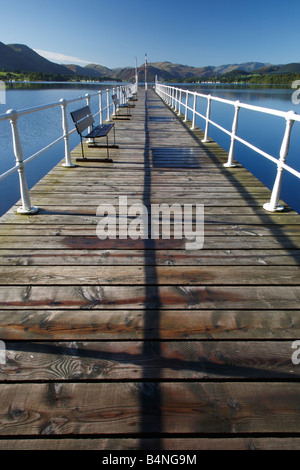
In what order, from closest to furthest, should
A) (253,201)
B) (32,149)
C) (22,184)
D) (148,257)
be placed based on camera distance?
(148,257) < (22,184) < (253,201) < (32,149)

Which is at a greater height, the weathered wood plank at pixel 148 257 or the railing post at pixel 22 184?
the railing post at pixel 22 184

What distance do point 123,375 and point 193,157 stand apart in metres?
5.02

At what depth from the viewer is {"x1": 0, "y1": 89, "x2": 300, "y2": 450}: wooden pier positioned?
4.20ft

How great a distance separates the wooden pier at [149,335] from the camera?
1279mm

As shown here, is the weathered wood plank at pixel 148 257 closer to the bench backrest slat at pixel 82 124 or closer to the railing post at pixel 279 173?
the railing post at pixel 279 173

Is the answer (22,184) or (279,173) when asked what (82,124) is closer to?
(22,184)

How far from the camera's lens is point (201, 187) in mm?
4262

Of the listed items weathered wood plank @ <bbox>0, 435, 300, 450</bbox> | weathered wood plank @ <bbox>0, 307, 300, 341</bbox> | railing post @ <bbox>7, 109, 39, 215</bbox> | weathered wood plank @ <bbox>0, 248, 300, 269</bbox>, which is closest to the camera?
weathered wood plank @ <bbox>0, 435, 300, 450</bbox>

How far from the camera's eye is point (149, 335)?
5.66 feet

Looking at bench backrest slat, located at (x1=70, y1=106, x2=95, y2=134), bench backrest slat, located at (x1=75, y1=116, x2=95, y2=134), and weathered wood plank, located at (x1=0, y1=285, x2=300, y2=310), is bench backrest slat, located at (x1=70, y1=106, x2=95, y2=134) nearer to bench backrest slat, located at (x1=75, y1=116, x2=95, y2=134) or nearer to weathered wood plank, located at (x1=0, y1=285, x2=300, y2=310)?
bench backrest slat, located at (x1=75, y1=116, x2=95, y2=134)

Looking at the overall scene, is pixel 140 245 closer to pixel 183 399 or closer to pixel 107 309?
pixel 107 309

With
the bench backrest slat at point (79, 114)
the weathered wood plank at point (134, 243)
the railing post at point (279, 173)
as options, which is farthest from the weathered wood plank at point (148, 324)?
the bench backrest slat at point (79, 114)

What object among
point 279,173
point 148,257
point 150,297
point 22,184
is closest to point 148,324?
point 150,297

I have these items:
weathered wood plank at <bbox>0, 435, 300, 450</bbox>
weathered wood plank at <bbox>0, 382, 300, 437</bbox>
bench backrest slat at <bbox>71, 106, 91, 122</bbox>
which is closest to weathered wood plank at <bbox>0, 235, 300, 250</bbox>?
weathered wood plank at <bbox>0, 382, 300, 437</bbox>
